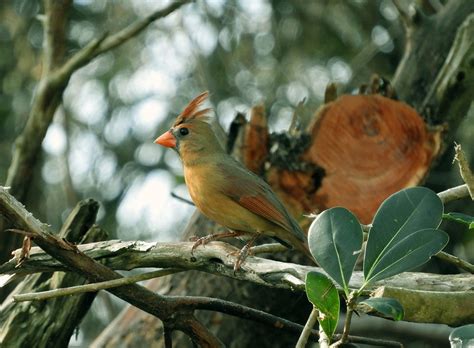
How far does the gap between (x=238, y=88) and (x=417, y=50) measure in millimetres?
1641

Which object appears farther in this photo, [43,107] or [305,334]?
[43,107]

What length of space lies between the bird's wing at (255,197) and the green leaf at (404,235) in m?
1.26

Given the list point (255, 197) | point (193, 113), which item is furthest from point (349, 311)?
point (193, 113)

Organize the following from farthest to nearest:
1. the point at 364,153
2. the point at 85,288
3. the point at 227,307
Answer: the point at 364,153 < the point at 227,307 < the point at 85,288

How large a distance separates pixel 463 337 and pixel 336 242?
34 centimetres

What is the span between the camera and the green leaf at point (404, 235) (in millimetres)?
1552

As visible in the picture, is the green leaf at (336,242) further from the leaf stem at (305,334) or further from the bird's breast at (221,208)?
the bird's breast at (221,208)

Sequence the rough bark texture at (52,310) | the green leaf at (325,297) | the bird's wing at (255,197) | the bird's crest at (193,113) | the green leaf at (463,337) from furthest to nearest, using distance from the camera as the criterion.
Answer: the bird's crest at (193,113)
the bird's wing at (255,197)
the rough bark texture at (52,310)
the green leaf at (325,297)
the green leaf at (463,337)

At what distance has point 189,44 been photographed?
5.10 metres

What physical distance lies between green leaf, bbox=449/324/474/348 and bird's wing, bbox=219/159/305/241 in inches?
59.5

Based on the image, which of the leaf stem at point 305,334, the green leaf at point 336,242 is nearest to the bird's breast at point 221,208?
the leaf stem at point 305,334

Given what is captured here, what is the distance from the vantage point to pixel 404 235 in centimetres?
160

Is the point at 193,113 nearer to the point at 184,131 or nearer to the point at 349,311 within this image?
the point at 184,131

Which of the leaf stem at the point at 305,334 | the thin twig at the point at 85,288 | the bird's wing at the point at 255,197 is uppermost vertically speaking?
the thin twig at the point at 85,288
